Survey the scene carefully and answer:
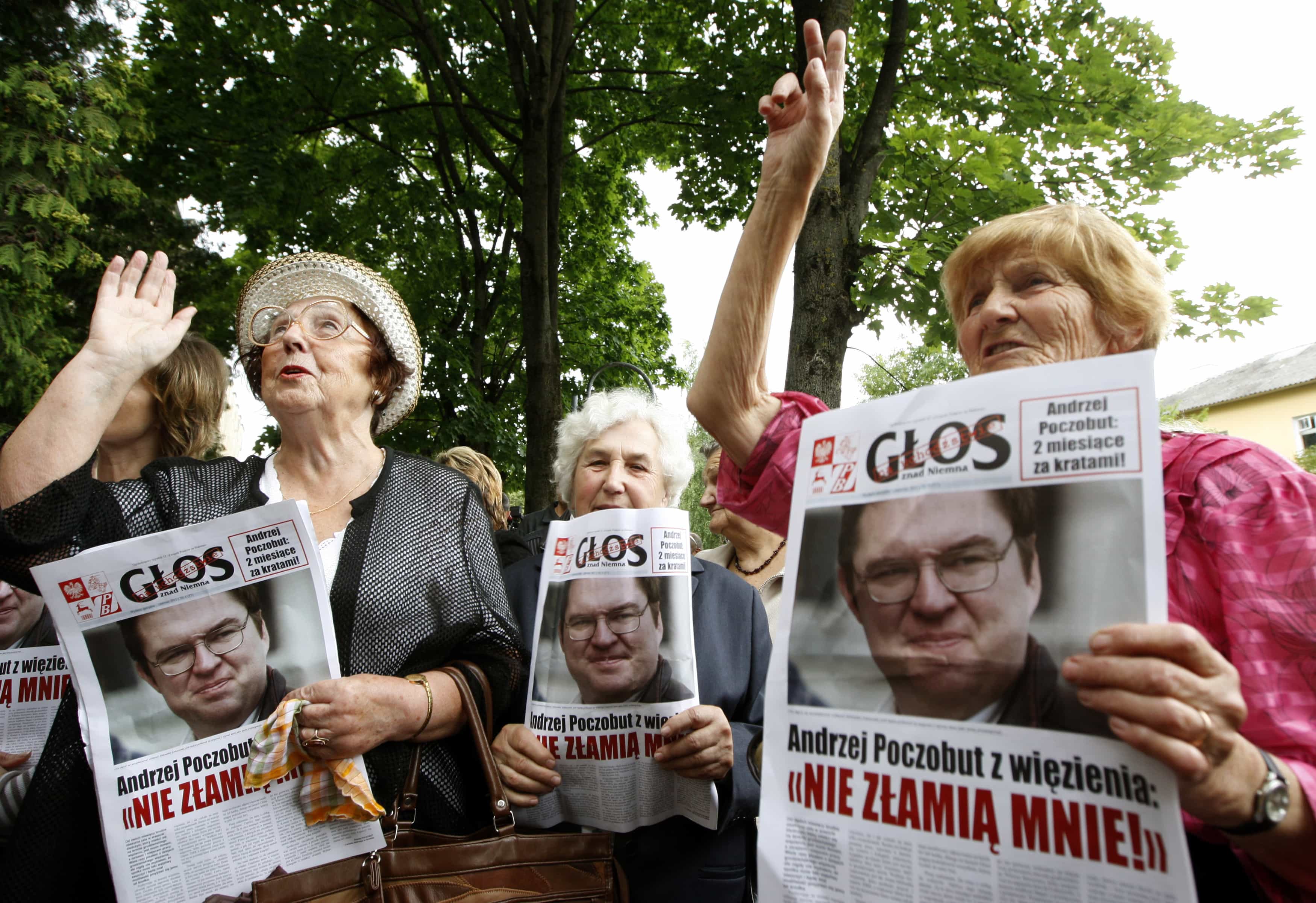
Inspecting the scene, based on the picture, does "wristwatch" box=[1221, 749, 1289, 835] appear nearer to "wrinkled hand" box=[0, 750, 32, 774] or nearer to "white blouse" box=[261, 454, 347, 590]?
"white blouse" box=[261, 454, 347, 590]

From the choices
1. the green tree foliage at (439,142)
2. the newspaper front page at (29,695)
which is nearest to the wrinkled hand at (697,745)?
the newspaper front page at (29,695)

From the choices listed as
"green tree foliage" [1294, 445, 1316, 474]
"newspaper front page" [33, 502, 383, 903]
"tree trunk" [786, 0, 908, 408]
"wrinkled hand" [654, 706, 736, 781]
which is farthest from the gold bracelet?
"green tree foliage" [1294, 445, 1316, 474]

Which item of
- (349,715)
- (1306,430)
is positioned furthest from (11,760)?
(1306,430)

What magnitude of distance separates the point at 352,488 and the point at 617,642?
2.63 ft

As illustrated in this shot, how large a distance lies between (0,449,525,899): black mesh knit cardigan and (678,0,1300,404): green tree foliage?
3.56m

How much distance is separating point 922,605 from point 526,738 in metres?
0.95

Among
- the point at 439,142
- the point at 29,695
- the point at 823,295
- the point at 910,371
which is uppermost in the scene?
the point at 910,371

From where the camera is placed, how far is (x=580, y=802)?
1.71m

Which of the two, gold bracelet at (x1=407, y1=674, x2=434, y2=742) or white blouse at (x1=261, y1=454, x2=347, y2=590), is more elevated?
white blouse at (x1=261, y1=454, x2=347, y2=590)

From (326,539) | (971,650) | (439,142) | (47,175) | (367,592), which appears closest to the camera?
(971,650)

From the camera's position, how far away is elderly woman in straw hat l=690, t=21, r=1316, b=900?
920mm

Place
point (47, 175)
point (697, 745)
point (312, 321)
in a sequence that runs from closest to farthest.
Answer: point (697, 745) < point (312, 321) < point (47, 175)

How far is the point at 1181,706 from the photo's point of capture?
89cm

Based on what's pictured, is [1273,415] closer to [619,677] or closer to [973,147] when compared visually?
[973,147]
